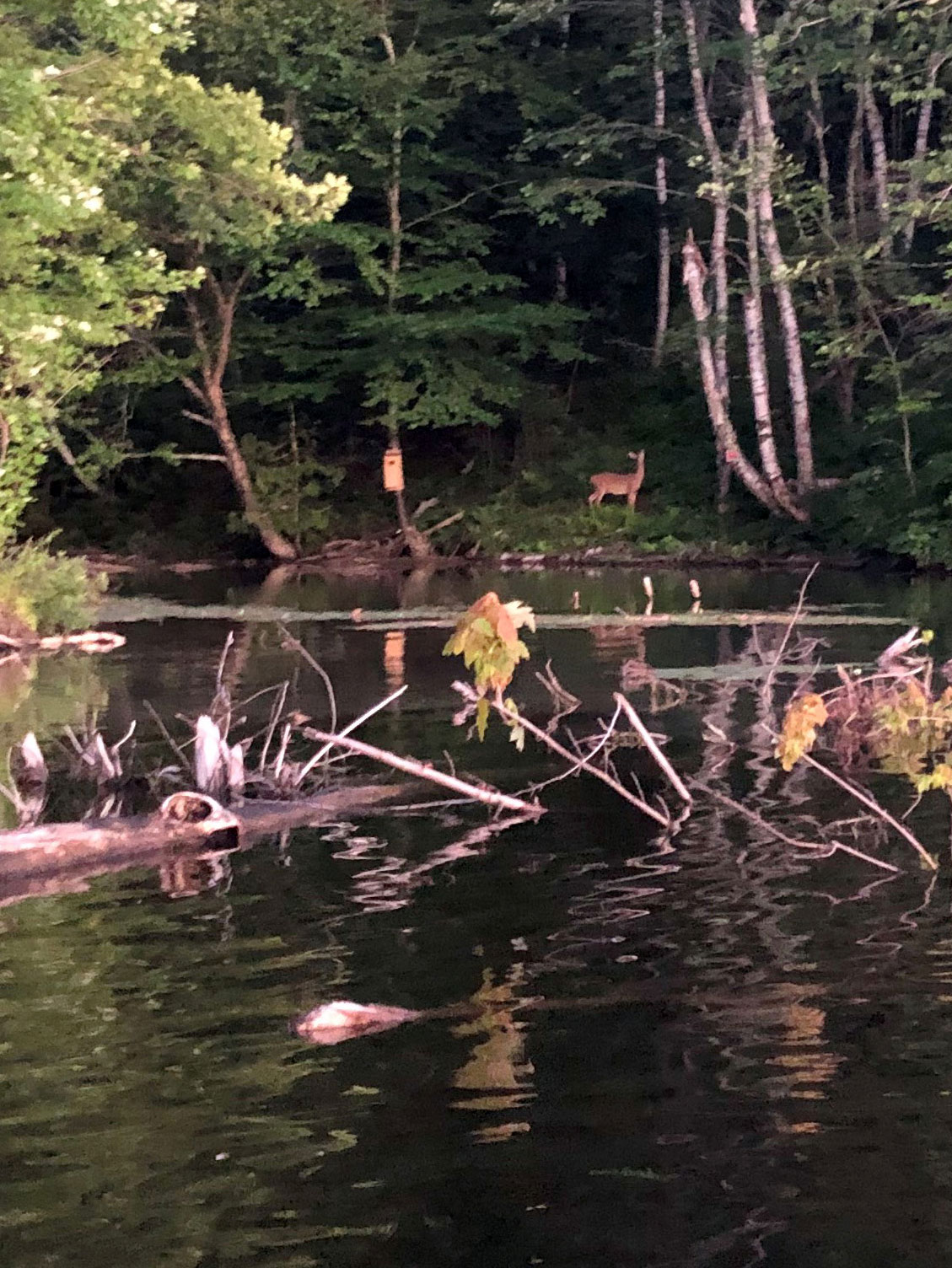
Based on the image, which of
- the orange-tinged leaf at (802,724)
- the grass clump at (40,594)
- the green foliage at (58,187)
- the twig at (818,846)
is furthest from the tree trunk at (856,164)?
the orange-tinged leaf at (802,724)

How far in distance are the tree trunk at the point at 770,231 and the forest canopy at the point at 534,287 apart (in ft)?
0.22

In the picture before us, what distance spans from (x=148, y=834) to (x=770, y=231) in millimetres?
21523

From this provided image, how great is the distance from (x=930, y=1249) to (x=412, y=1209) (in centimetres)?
146

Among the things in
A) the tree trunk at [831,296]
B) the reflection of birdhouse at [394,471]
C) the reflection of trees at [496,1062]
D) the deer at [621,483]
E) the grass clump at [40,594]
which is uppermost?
the tree trunk at [831,296]

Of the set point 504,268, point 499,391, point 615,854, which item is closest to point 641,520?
point 499,391

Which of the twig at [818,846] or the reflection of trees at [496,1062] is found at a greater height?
the twig at [818,846]

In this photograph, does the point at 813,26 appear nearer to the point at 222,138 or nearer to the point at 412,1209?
the point at 222,138

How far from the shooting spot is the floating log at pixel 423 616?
20.0 m

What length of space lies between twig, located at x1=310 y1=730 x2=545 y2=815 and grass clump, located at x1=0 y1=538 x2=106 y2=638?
1130 cm

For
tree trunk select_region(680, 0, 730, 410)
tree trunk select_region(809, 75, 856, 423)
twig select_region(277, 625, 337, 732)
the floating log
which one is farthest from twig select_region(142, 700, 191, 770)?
tree trunk select_region(809, 75, 856, 423)

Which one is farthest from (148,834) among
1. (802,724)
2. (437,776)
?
(802,724)

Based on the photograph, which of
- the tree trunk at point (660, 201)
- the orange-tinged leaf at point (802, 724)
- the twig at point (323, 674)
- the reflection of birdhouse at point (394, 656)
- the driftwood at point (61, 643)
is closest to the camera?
the orange-tinged leaf at point (802, 724)

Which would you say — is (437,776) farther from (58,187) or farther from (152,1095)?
(58,187)

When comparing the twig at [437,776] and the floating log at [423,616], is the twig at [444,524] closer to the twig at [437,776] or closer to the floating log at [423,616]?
the floating log at [423,616]
